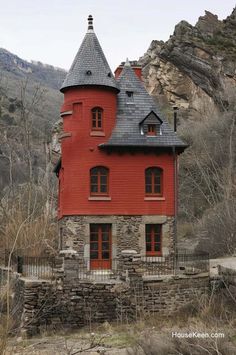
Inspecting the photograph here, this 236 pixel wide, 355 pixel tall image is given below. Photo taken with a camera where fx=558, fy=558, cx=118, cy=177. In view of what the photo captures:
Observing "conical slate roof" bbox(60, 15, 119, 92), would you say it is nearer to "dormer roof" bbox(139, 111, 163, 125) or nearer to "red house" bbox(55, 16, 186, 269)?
"red house" bbox(55, 16, 186, 269)

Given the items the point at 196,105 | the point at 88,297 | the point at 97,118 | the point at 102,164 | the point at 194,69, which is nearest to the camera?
the point at 88,297

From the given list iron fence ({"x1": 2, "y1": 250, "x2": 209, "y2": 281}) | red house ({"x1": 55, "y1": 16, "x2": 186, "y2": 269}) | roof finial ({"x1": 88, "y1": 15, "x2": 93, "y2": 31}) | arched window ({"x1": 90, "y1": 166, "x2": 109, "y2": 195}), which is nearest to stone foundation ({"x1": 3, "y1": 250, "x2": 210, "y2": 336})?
iron fence ({"x1": 2, "y1": 250, "x2": 209, "y2": 281})

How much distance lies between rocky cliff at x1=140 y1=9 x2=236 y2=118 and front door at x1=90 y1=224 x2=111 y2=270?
85.3 ft

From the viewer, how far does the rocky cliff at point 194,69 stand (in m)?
49.8

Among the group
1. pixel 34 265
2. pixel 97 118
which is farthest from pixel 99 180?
pixel 34 265

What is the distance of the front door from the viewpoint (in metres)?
25.5

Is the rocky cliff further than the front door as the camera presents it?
Yes

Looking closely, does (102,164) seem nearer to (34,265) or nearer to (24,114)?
(34,265)

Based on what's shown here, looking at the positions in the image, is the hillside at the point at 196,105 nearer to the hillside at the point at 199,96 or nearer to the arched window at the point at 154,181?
the hillside at the point at 199,96

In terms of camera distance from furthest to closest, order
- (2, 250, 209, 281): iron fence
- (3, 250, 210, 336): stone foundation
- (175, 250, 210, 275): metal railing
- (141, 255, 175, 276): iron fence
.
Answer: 1. (141, 255, 175, 276): iron fence
2. (175, 250, 210, 275): metal railing
3. (2, 250, 209, 281): iron fence
4. (3, 250, 210, 336): stone foundation

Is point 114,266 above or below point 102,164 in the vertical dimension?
below

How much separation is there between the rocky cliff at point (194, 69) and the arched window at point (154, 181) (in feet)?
76.9

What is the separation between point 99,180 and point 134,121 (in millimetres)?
3412

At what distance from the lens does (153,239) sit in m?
26.3
